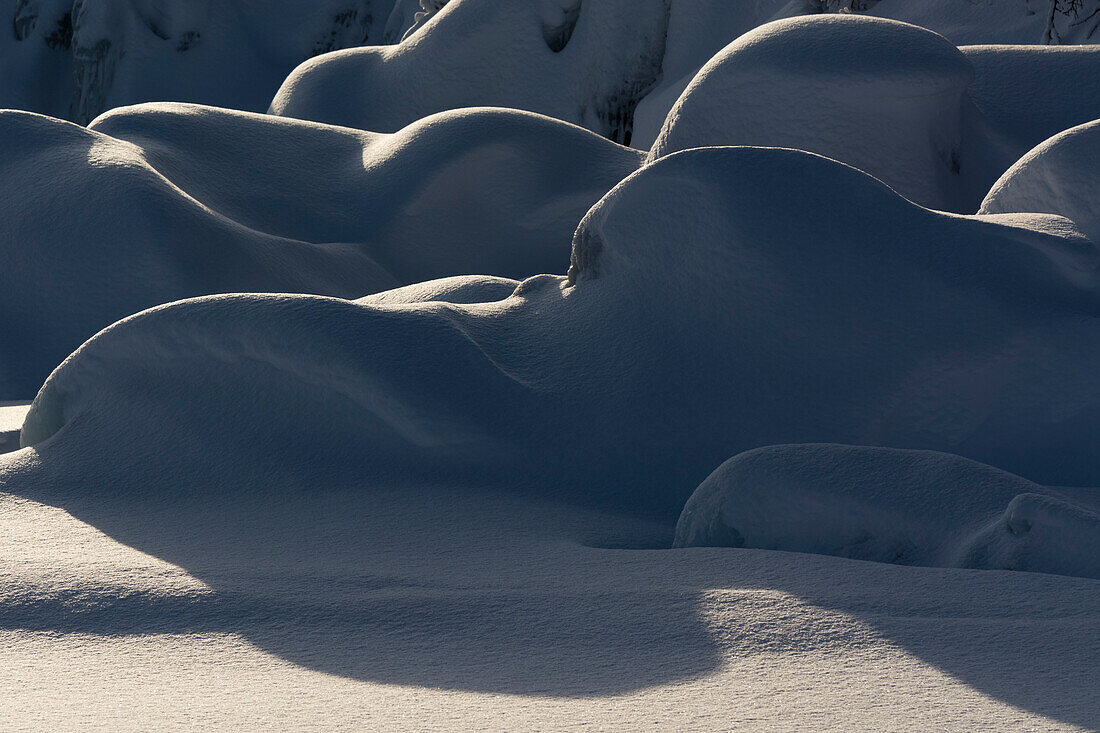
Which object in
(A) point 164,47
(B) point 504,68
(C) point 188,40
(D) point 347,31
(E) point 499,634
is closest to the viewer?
(E) point 499,634

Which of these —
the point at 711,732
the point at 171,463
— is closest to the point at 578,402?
the point at 171,463

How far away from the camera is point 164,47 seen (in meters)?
11.4

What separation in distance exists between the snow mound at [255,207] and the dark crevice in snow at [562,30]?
2322mm

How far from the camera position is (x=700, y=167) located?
9.72 feet

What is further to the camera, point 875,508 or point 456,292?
point 456,292

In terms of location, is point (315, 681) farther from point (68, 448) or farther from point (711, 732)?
point (68, 448)

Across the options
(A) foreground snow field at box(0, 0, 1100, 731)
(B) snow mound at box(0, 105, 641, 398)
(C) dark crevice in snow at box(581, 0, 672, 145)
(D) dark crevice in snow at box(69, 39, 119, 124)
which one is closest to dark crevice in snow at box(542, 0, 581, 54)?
(C) dark crevice in snow at box(581, 0, 672, 145)

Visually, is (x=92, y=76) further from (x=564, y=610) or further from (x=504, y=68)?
(x=564, y=610)

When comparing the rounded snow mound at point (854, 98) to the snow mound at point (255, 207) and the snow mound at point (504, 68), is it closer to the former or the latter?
the snow mound at point (255, 207)

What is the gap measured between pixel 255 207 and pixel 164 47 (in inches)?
281

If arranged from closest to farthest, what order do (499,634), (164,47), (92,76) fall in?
(499,634) < (92,76) < (164,47)

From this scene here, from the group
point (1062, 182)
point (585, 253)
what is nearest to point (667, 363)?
point (585, 253)

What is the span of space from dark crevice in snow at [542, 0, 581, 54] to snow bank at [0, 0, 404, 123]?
489 cm

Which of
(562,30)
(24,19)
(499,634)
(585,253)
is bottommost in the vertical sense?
(499,634)
